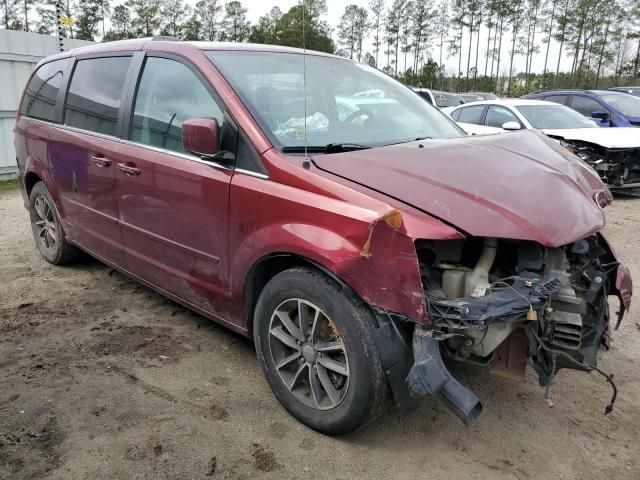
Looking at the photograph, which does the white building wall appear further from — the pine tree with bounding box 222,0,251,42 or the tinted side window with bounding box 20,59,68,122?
the pine tree with bounding box 222,0,251,42

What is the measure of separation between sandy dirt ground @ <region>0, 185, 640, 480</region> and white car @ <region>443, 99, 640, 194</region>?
5.52 metres

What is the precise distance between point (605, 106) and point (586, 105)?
42 centimetres

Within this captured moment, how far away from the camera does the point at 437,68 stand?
42688mm

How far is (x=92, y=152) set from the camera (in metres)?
3.86

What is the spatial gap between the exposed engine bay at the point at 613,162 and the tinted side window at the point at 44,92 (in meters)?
7.12

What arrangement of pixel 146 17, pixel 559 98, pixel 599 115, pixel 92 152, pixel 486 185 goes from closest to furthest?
1. pixel 486 185
2. pixel 92 152
3. pixel 599 115
4. pixel 559 98
5. pixel 146 17

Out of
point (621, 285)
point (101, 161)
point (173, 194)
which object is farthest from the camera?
point (101, 161)

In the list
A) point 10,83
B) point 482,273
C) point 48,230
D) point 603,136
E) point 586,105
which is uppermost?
point 10,83

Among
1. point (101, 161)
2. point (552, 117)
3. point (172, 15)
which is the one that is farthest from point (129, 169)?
point (172, 15)

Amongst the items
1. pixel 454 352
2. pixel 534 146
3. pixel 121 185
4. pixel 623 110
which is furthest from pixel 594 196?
pixel 623 110

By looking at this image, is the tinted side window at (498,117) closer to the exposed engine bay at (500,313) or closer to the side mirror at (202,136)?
the exposed engine bay at (500,313)

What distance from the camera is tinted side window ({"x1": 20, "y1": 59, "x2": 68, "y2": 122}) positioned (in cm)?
454

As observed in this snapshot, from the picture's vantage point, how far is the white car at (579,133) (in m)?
8.52

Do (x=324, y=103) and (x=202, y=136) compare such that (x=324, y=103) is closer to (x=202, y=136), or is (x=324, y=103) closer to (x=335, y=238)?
(x=202, y=136)
